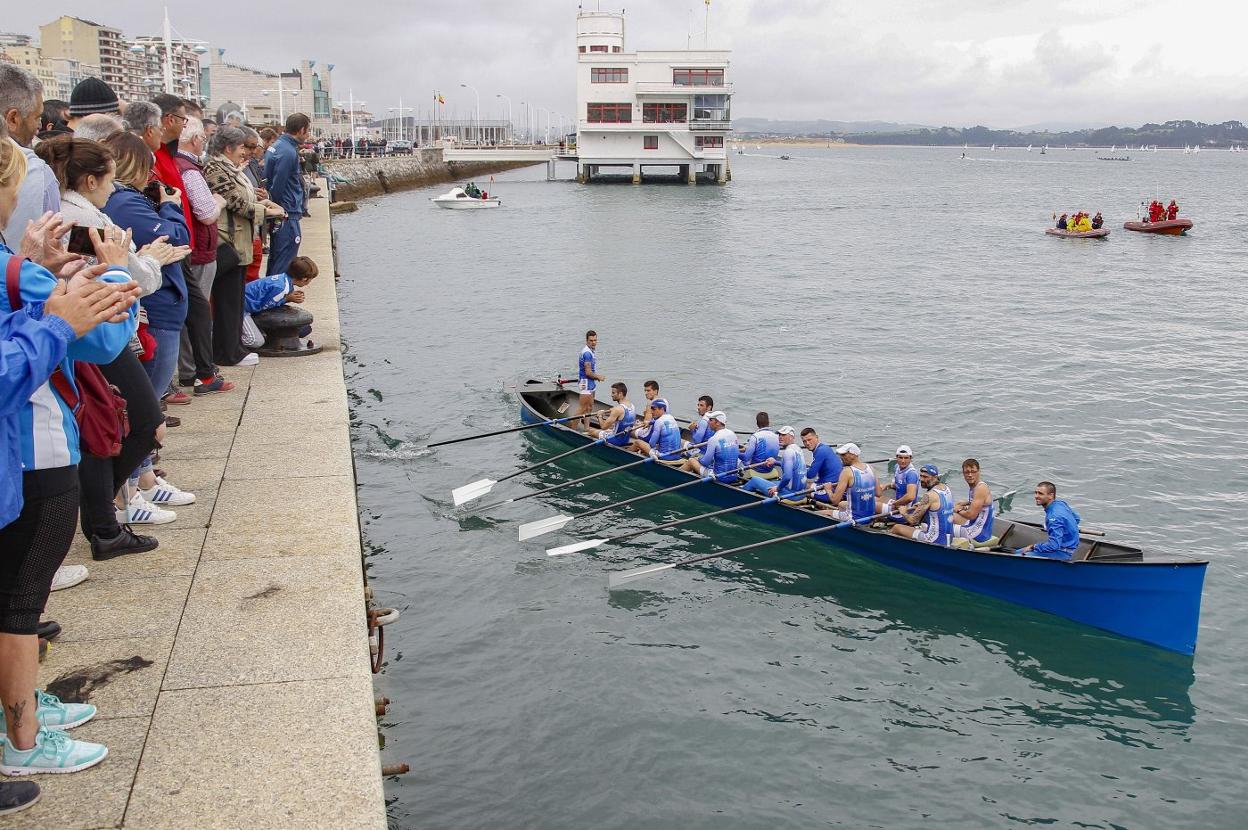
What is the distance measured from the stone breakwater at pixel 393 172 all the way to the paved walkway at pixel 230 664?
68244mm

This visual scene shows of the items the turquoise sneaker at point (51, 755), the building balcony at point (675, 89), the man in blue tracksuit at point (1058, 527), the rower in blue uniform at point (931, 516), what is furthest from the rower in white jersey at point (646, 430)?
the building balcony at point (675, 89)

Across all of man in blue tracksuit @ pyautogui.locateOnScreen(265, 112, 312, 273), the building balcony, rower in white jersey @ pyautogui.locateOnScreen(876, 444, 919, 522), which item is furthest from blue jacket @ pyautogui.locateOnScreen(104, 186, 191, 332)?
the building balcony

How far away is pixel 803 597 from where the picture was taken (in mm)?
14281

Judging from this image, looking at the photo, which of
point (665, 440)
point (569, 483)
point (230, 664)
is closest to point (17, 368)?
point (230, 664)

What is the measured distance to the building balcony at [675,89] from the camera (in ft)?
291

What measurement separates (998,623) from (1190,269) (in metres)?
45.1

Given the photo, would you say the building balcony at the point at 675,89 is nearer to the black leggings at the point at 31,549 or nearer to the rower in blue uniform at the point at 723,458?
the rower in blue uniform at the point at 723,458

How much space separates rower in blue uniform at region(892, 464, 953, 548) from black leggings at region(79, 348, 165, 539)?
406 inches

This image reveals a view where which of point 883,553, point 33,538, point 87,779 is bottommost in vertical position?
point 883,553

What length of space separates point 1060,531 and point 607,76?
3356 inches

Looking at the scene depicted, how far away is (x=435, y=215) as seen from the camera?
7388 centimetres

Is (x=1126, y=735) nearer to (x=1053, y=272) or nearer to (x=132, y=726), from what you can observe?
(x=132, y=726)

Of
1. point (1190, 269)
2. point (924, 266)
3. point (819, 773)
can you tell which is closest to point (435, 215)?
point (924, 266)

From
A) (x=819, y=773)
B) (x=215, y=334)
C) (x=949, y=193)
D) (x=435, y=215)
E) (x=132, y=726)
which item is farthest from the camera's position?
(x=949, y=193)
